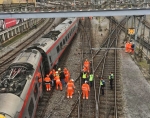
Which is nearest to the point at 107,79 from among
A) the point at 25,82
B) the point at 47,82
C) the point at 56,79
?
the point at 56,79

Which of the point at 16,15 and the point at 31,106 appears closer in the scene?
the point at 31,106

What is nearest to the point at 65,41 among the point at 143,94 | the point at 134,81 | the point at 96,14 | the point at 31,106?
the point at 96,14

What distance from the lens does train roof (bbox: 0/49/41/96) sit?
1005 cm

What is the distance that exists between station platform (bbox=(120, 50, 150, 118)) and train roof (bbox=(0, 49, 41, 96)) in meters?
6.05

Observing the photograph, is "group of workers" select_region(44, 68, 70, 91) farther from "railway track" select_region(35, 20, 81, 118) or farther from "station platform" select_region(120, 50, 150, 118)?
"station platform" select_region(120, 50, 150, 118)

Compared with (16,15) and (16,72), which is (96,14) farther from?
(16,72)

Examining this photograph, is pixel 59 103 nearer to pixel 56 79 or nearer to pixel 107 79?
pixel 56 79

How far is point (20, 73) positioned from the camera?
11.8 meters

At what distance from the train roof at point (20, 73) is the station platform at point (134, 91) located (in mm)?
6049

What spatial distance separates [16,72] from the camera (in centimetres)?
1173

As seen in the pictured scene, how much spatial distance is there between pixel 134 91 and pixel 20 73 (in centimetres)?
807

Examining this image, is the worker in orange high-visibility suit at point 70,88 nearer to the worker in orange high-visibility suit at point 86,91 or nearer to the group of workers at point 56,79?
the worker in orange high-visibility suit at point 86,91

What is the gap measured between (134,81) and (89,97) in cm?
435

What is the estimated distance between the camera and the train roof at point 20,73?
10.0 meters
